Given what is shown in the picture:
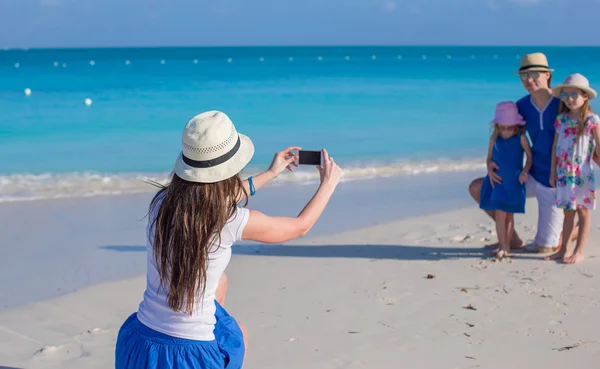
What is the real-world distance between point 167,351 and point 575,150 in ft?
12.1

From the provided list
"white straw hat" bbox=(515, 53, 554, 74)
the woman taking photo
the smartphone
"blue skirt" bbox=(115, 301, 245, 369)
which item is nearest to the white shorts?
"white straw hat" bbox=(515, 53, 554, 74)

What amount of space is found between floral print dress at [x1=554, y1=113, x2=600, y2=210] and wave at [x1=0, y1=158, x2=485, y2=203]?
170 inches

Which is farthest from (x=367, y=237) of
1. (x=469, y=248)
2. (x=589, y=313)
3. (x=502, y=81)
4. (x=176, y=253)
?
(x=502, y=81)

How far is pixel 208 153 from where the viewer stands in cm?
241

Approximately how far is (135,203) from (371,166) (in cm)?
434

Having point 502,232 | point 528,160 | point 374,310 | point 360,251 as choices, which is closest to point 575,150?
point 528,160

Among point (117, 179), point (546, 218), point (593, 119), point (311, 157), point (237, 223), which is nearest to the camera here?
point (237, 223)

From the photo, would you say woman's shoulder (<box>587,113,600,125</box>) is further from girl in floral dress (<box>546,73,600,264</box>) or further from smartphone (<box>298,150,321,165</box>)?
smartphone (<box>298,150,321,165</box>)

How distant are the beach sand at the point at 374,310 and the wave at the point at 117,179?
108 inches

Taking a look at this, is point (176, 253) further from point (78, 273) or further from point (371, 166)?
point (371, 166)

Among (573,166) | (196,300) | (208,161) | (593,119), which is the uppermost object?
(593,119)

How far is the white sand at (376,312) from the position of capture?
3816mm

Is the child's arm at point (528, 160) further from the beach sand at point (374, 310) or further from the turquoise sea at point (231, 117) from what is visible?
the turquoise sea at point (231, 117)

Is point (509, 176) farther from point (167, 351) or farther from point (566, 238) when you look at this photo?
point (167, 351)
